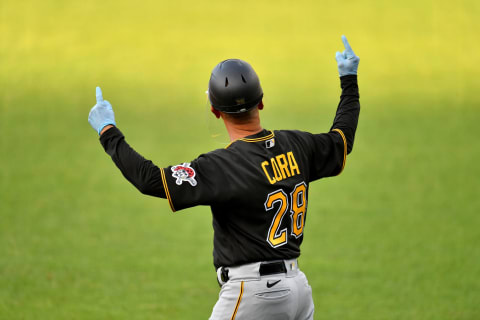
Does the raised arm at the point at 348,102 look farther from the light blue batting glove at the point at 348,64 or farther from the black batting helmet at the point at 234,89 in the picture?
the black batting helmet at the point at 234,89

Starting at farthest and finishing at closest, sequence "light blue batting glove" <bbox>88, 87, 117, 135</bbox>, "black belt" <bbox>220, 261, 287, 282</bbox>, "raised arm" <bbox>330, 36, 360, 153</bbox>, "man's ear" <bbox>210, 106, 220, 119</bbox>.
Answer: "raised arm" <bbox>330, 36, 360, 153</bbox>
"man's ear" <bbox>210, 106, 220, 119</bbox>
"light blue batting glove" <bbox>88, 87, 117, 135</bbox>
"black belt" <bbox>220, 261, 287, 282</bbox>

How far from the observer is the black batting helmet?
3.75 metres

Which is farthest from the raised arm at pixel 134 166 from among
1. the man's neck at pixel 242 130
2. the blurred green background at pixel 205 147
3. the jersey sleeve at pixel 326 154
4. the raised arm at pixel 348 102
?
the blurred green background at pixel 205 147

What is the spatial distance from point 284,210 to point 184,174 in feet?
1.83

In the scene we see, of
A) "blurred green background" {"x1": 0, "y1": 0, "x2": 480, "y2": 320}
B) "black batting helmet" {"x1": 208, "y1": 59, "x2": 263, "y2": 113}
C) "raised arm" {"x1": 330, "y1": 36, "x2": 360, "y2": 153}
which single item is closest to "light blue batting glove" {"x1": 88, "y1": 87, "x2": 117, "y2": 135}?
"black batting helmet" {"x1": 208, "y1": 59, "x2": 263, "y2": 113}

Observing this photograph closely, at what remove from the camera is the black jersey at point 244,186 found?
11.7 ft

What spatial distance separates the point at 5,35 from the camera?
17.5 metres

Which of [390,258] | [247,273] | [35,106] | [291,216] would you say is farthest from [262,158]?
[35,106]

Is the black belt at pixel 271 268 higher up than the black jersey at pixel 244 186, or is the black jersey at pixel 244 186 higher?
the black jersey at pixel 244 186

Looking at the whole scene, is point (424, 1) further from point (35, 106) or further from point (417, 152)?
point (35, 106)

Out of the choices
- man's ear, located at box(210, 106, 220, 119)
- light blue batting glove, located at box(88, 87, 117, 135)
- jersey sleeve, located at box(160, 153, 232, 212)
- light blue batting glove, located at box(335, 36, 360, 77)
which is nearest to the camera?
jersey sleeve, located at box(160, 153, 232, 212)

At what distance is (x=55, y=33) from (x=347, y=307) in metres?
13.2

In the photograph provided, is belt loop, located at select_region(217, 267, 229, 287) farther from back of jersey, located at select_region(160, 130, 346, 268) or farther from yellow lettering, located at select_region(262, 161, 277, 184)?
yellow lettering, located at select_region(262, 161, 277, 184)

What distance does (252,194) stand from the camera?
11.9ft
